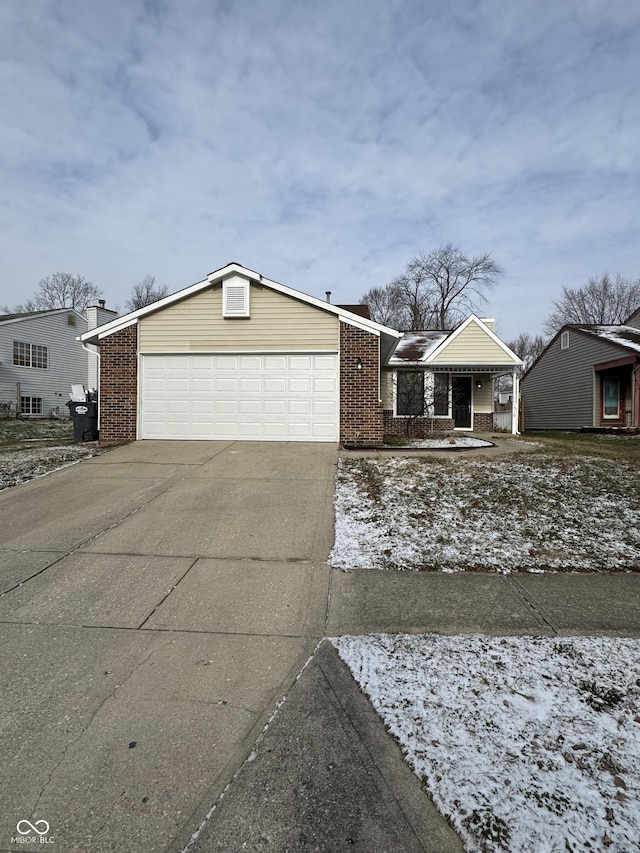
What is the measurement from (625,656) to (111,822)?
2.72 m

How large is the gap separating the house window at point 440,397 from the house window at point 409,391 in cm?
55

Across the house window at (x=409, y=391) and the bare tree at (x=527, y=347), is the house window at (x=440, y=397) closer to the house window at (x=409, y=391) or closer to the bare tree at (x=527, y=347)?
the house window at (x=409, y=391)

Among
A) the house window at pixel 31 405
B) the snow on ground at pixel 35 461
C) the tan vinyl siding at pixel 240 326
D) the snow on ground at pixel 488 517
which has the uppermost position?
the tan vinyl siding at pixel 240 326

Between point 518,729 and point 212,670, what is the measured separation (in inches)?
63.5

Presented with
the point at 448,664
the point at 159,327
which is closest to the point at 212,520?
the point at 448,664

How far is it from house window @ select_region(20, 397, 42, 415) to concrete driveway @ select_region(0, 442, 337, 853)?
20.5 m

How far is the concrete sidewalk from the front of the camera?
1.74 meters

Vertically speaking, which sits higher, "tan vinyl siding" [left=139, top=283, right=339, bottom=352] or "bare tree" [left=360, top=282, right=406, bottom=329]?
"bare tree" [left=360, top=282, right=406, bottom=329]

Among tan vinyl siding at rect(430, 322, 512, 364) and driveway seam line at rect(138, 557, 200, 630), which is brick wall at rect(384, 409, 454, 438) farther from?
driveway seam line at rect(138, 557, 200, 630)

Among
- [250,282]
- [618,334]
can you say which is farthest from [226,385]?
[618,334]

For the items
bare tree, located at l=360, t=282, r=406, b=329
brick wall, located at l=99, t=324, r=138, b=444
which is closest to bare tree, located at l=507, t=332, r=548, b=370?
bare tree, located at l=360, t=282, r=406, b=329

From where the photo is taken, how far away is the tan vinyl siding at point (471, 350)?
16391mm

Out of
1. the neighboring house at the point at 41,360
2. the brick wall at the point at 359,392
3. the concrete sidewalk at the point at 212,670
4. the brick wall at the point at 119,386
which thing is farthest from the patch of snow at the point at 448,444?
the neighboring house at the point at 41,360

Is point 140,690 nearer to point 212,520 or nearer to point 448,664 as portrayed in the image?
point 448,664
